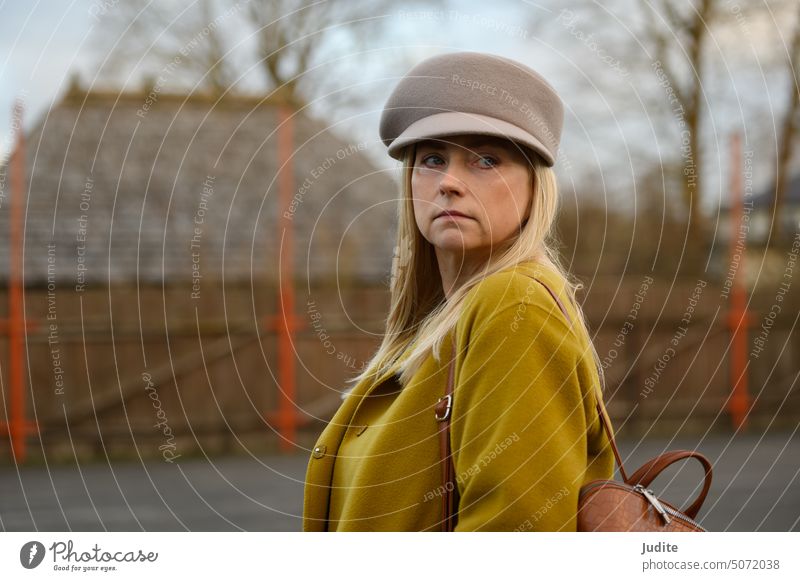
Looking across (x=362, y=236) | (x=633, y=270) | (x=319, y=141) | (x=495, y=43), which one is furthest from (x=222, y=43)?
(x=633, y=270)

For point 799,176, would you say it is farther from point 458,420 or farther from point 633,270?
point 458,420

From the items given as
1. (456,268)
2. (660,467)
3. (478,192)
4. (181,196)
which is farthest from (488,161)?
(181,196)

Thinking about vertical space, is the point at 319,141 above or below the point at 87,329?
above

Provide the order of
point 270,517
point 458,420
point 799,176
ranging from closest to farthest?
point 458,420 < point 270,517 < point 799,176

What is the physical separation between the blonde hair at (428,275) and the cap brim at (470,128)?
4 centimetres

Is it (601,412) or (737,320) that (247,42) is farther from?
(601,412)

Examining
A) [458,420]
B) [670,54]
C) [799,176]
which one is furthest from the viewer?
[799,176]

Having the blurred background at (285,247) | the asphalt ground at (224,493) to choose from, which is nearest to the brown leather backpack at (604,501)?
the asphalt ground at (224,493)

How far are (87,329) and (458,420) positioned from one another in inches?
221

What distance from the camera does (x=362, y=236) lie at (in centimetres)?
700

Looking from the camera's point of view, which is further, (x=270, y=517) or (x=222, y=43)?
(x=222, y=43)

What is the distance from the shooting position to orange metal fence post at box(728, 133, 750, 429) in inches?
286

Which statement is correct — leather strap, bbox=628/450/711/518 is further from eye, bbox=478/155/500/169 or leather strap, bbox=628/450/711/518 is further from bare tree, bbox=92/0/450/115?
bare tree, bbox=92/0/450/115
